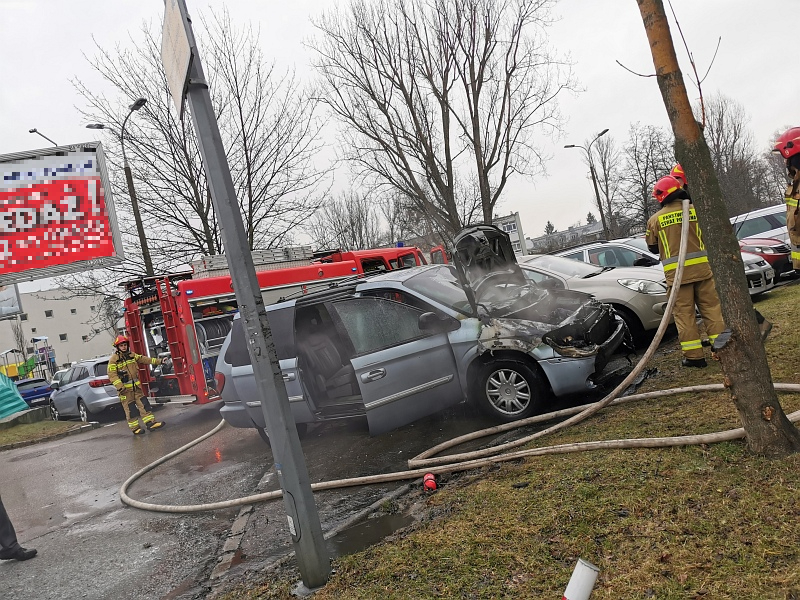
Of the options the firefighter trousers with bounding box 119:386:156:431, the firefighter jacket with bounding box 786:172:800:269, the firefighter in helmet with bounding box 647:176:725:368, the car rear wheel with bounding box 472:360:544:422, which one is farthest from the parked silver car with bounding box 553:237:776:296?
the firefighter trousers with bounding box 119:386:156:431

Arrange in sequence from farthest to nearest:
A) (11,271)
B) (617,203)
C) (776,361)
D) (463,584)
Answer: (617,203) → (776,361) → (11,271) → (463,584)

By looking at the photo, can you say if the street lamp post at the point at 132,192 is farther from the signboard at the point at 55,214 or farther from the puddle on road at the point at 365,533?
the puddle on road at the point at 365,533

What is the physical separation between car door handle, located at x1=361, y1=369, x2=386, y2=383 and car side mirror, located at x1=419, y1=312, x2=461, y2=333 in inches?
23.8

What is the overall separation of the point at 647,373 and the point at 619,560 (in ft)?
12.6

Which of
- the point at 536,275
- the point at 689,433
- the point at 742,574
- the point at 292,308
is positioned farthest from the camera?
the point at 536,275

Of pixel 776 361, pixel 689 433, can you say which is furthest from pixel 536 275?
pixel 689 433

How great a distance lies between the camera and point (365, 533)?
12.7 feet

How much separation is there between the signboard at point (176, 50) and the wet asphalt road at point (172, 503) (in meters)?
2.99

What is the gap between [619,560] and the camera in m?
2.58

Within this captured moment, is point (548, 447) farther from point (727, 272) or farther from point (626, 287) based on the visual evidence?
point (626, 287)

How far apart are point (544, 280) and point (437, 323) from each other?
9.68 feet

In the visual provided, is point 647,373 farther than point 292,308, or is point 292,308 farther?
point 292,308

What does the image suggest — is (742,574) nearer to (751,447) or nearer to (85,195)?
(751,447)


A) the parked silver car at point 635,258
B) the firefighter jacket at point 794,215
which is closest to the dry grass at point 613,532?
the firefighter jacket at point 794,215
